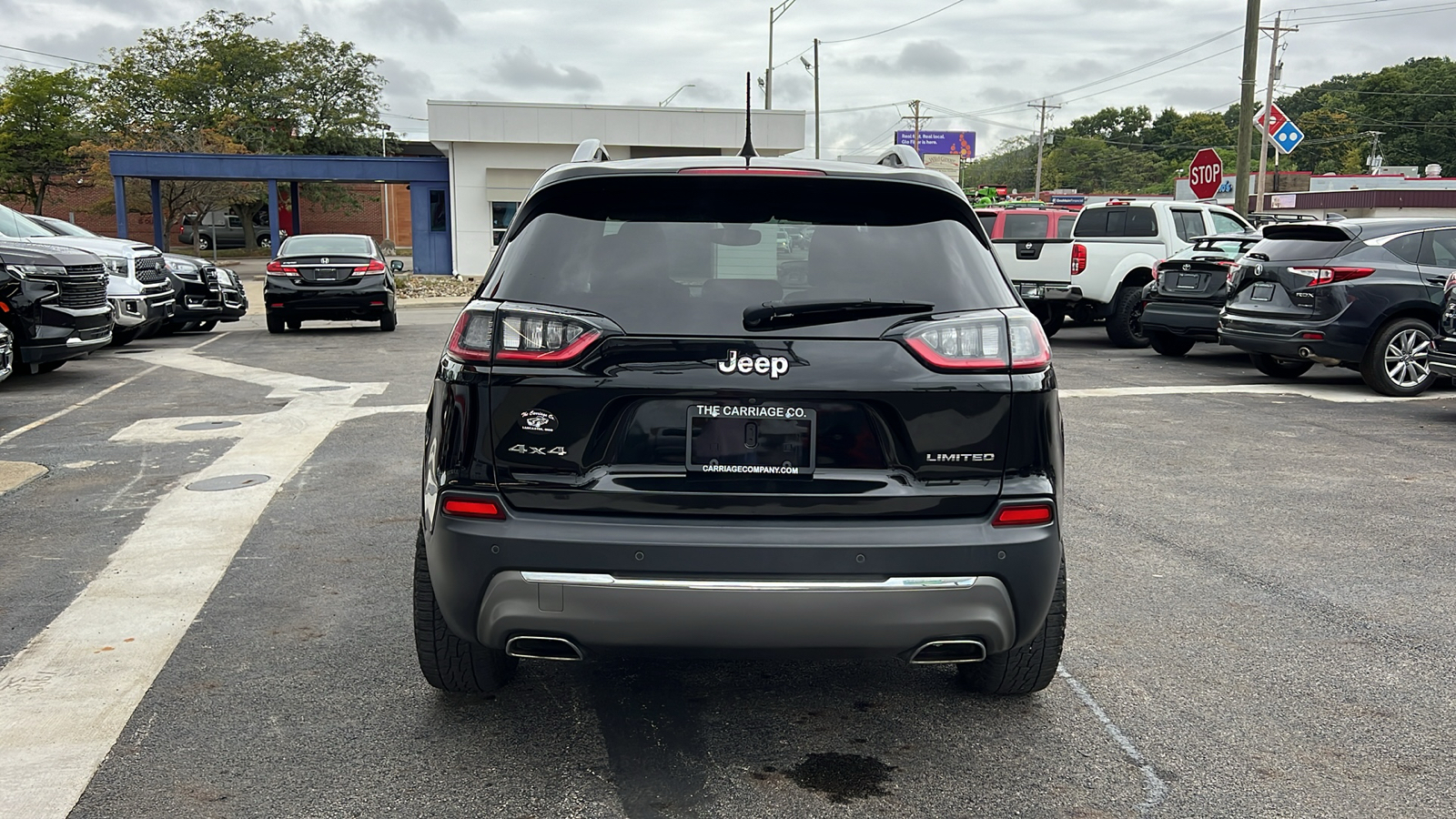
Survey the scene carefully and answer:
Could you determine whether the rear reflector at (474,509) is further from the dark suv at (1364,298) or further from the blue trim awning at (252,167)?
the blue trim awning at (252,167)

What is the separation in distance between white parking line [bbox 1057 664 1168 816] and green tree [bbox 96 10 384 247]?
169 feet

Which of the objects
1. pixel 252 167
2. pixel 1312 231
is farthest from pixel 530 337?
pixel 252 167

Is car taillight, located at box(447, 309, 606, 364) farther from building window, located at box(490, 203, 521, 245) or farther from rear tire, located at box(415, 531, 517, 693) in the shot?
building window, located at box(490, 203, 521, 245)

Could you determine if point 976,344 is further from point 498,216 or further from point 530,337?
point 498,216

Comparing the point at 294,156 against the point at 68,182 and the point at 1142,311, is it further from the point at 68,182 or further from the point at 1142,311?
the point at 1142,311

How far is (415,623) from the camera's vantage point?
12.2ft

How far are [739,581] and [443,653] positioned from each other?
1.14m

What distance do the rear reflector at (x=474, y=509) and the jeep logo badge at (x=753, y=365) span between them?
698mm

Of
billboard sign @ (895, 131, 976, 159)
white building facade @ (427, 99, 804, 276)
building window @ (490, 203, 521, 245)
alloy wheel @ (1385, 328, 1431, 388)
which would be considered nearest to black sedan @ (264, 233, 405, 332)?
alloy wheel @ (1385, 328, 1431, 388)

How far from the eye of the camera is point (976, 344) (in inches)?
128

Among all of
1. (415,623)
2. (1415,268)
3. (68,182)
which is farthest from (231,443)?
(68,182)

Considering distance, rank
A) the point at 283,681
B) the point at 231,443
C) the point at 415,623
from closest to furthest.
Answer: the point at 415,623 < the point at 283,681 < the point at 231,443

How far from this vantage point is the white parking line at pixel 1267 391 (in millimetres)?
11438

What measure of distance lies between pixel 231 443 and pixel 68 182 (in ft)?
179
